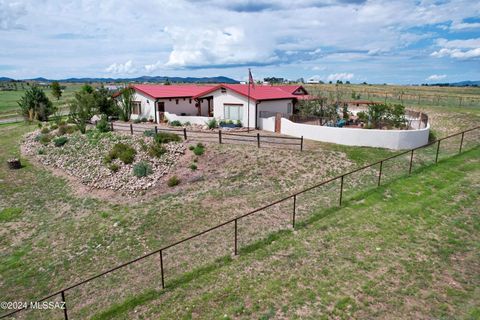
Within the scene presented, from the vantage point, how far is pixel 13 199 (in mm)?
18156

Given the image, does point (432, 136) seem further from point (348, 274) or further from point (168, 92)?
point (168, 92)

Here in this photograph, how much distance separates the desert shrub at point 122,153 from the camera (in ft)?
69.8

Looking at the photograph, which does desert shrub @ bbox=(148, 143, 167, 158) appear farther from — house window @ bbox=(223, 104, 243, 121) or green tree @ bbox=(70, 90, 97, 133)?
green tree @ bbox=(70, 90, 97, 133)

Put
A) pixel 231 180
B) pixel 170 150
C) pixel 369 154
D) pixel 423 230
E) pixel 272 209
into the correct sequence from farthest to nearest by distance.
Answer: pixel 170 150 < pixel 369 154 < pixel 231 180 < pixel 272 209 < pixel 423 230

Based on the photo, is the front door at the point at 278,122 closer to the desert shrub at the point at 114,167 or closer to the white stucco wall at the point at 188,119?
the white stucco wall at the point at 188,119

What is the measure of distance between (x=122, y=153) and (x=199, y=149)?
212 inches

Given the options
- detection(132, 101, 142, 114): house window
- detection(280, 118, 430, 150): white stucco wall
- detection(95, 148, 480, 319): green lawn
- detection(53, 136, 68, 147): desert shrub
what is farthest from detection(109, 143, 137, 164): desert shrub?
detection(280, 118, 430, 150): white stucco wall

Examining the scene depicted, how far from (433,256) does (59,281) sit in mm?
11914

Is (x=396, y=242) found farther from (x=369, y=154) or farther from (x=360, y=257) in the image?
(x=369, y=154)

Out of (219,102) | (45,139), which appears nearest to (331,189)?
(219,102)

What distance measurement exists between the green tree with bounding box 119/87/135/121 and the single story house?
54cm

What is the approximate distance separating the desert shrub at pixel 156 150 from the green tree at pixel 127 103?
15.0 meters

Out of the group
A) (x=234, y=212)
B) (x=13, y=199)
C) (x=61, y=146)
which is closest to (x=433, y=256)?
(x=234, y=212)

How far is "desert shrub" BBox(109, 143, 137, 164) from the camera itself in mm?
21281
